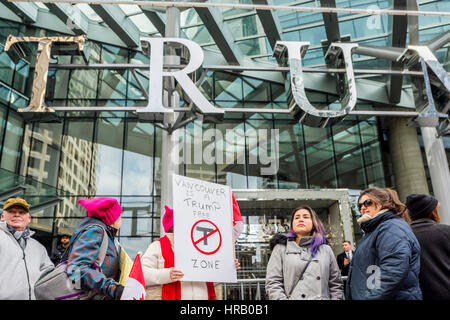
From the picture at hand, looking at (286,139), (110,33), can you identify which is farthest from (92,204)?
(110,33)

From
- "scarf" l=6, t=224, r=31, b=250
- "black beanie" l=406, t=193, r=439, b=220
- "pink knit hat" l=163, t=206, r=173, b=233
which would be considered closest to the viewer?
"black beanie" l=406, t=193, r=439, b=220

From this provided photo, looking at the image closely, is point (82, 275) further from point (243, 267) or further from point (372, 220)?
point (243, 267)

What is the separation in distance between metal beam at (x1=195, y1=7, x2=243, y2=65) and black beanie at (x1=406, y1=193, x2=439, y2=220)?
1058cm

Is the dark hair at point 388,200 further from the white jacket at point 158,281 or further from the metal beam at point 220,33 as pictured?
the metal beam at point 220,33

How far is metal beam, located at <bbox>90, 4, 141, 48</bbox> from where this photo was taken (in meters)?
13.2

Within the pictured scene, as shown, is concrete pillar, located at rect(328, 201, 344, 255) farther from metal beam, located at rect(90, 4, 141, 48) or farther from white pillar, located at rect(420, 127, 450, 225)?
metal beam, located at rect(90, 4, 141, 48)

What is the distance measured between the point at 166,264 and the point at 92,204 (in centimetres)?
86

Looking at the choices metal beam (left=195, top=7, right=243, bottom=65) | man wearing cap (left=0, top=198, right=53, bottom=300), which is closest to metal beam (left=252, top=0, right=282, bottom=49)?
metal beam (left=195, top=7, right=243, bottom=65)

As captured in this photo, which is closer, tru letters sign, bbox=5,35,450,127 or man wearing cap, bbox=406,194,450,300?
man wearing cap, bbox=406,194,450,300

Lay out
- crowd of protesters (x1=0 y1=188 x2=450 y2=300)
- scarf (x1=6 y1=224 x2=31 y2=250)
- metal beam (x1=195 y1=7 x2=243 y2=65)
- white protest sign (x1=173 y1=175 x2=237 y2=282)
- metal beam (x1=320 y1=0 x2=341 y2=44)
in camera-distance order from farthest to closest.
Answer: metal beam (x1=320 y1=0 x2=341 y2=44)
metal beam (x1=195 y1=7 x2=243 y2=65)
scarf (x1=6 y1=224 x2=31 y2=250)
white protest sign (x1=173 y1=175 x2=237 y2=282)
crowd of protesters (x1=0 y1=188 x2=450 y2=300)

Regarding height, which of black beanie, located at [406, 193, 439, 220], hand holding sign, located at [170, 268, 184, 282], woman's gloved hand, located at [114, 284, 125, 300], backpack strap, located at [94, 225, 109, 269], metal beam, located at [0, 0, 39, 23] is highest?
metal beam, located at [0, 0, 39, 23]

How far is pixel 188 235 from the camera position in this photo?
3174 mm

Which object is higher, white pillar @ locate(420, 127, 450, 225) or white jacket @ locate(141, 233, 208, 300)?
white pillar @ locate(420, 127, 450, 225)

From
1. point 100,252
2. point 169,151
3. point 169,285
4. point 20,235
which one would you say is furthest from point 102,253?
point 169,151
